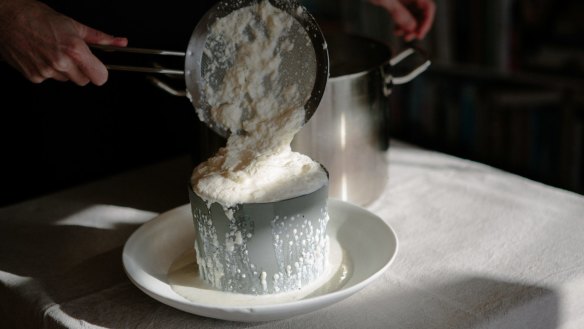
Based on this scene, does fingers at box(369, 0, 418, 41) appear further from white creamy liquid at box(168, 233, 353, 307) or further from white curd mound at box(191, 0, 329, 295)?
white creamy liquid at box(168, 233, 353, 307)

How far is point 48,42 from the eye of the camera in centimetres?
107

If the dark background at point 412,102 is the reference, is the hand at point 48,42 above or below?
above

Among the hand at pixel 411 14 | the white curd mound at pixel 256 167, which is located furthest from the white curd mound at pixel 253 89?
the hand at pixel 411 14

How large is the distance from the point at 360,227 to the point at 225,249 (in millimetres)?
249

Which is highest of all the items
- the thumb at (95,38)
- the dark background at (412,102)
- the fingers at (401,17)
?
the thumb at (95,38)

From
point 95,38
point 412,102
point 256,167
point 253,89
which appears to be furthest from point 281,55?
point 412,102

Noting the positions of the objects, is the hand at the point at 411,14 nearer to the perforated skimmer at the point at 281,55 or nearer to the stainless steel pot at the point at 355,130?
the stainless steel pot at the point at 355,130

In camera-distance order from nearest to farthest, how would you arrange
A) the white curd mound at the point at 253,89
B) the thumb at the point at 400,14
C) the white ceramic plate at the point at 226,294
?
1. the white ceramic plate at the point at 226,294
2. the white curd mound at the point at 253,89
3. the thumb at the point at 400,14

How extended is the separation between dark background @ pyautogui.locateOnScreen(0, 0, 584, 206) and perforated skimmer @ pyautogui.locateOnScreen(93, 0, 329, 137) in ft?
0.34

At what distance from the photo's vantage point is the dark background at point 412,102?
153 cm

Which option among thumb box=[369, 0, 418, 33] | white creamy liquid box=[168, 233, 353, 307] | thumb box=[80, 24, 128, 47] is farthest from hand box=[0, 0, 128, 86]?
thumb box=[369, 0, 418, 33]

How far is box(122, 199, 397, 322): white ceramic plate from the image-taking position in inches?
34.6

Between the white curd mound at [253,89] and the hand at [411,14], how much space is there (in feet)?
1.52

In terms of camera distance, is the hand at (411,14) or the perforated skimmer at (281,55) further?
the hand at (411,14)
